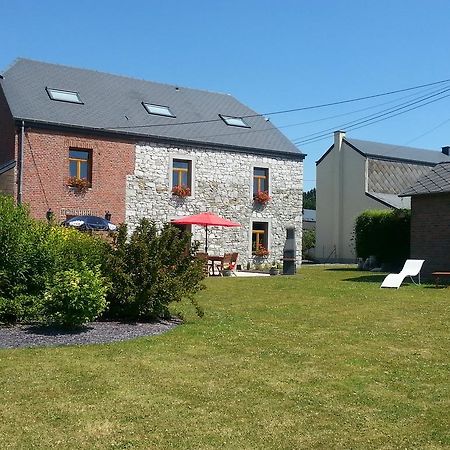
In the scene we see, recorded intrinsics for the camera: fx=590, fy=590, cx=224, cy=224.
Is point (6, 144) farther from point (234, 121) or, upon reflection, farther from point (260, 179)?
point (260, 179)

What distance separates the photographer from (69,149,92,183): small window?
2327cm

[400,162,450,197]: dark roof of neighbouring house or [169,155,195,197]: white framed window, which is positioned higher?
[169,155,195,197]: white framed window

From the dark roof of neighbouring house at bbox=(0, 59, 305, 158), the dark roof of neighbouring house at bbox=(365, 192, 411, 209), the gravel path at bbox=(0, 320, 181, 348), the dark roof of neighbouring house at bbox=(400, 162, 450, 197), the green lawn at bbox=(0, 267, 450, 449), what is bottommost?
the green lawn at bbox=(0, 267, 450, 449)

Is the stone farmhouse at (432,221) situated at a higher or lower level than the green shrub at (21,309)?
higher

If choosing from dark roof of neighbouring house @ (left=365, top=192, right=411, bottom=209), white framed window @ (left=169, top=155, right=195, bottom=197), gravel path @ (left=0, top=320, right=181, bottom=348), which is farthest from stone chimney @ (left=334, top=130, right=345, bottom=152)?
gravel path @ (left=0, top=320, right=181, bottom=348)

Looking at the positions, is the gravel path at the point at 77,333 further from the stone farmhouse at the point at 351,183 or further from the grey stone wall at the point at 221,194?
the stone farmhouse at the point at 351,183

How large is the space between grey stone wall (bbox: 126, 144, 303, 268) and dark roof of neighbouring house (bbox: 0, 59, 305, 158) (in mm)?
634

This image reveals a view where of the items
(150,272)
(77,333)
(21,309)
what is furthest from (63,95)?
(77,333)

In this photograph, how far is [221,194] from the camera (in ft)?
87.6

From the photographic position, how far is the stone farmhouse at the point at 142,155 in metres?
22.4

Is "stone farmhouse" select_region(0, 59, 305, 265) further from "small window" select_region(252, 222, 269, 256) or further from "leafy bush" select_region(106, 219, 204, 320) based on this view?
"leafy bush" select_region(106, 219, 204, 320)

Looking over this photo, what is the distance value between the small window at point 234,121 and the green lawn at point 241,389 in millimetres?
19545

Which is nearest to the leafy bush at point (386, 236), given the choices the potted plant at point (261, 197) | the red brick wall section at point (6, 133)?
the potted plant at point (261, 197)

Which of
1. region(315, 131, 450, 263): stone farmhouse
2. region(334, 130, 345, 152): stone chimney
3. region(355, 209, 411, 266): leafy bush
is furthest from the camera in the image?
region(334, 130, 345, 152): stone chimney
